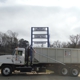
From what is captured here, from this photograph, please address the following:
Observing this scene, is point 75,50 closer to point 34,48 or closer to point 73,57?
Answer: point 73,57

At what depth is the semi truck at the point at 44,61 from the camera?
61.4 ft

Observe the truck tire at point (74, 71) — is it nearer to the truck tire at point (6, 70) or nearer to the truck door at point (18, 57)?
the truck door at point (18, 57)

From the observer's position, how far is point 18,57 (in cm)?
1894

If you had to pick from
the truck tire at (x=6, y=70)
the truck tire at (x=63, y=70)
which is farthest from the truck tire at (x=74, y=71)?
the truck tire at (x=6, y=70)

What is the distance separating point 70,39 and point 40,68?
78.2 m

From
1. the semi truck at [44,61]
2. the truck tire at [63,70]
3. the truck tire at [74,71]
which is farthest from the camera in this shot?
the truck tire at [74,71]

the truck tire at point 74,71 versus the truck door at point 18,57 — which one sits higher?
the truck door at point 18,57

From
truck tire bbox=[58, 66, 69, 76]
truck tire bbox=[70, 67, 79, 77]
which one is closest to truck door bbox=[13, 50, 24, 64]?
truck tire bbox=[58, 66, 69, 76]

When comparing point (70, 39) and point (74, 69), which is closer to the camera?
point (74, 69)

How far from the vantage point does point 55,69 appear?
20203mm

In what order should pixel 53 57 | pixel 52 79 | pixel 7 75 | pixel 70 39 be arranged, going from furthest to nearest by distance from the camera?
1. pixel 70 39
2. pixel 53 57
3. pixel 7 75
4. pixel 52 79

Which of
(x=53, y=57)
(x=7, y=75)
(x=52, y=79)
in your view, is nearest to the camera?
(x=52, y=79)

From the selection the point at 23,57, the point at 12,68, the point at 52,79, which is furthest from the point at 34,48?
the point at 52,79

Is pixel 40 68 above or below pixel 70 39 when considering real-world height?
below
